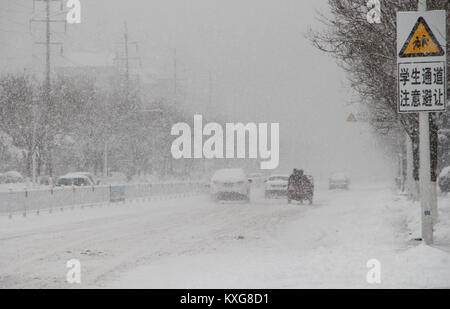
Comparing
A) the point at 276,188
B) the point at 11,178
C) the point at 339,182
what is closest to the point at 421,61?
the point at 276,188

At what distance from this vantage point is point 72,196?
30688mm

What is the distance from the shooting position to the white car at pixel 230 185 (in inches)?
1437

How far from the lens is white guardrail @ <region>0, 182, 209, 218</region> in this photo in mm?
26188

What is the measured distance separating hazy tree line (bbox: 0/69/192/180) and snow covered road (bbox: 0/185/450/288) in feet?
81.3

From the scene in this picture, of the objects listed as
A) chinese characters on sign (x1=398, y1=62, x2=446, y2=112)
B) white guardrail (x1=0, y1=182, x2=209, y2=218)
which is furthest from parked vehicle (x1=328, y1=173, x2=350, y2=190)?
chinese characters on sign (x1=398, y1=62, x2=446, y2=112)

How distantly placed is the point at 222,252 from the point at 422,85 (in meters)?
5.26

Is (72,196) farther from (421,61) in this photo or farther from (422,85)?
(421,61)

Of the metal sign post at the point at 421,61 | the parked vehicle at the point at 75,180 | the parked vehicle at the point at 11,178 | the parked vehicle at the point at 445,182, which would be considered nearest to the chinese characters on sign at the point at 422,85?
the metal sign post at the point at 421,61

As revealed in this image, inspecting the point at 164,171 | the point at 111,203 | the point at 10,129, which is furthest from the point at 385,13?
the point at 164,171

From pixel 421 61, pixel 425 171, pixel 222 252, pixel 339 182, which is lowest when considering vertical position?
pixel 222 252

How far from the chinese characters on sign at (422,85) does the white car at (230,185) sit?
23652mm

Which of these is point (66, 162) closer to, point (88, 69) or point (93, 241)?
point (93, 241)

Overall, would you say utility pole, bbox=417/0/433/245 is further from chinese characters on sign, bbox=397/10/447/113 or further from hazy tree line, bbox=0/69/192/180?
hazy tree line, bbox=0/69/192/180

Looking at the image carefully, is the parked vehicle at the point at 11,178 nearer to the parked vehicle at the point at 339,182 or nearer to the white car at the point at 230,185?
the white car at the point at 230,185
